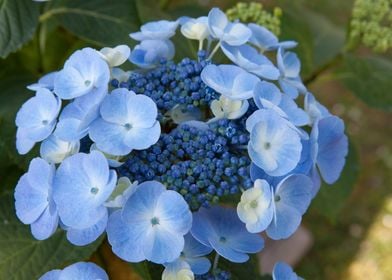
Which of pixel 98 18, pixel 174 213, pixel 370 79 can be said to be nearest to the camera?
pixel 174 213

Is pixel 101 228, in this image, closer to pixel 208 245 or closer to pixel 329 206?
pixel 208 245

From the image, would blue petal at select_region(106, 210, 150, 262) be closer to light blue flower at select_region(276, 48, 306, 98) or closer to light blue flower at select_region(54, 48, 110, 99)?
light blue flower at select_region(54, 48, 110, 99)

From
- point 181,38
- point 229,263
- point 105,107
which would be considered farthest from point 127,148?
point 181,38

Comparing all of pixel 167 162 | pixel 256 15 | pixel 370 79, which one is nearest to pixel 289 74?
pixel 256 15

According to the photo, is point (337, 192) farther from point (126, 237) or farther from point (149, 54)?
point (126, 237)

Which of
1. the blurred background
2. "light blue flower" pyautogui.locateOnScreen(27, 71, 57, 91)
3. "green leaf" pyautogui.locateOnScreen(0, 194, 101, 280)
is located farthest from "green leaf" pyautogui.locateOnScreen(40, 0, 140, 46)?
"green leaf" pyautogui.locateOnScreen(0, 194, 101, 280)

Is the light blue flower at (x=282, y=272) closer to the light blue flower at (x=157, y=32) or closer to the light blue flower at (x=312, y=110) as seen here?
the light blue flower at (x=312, y=110)
